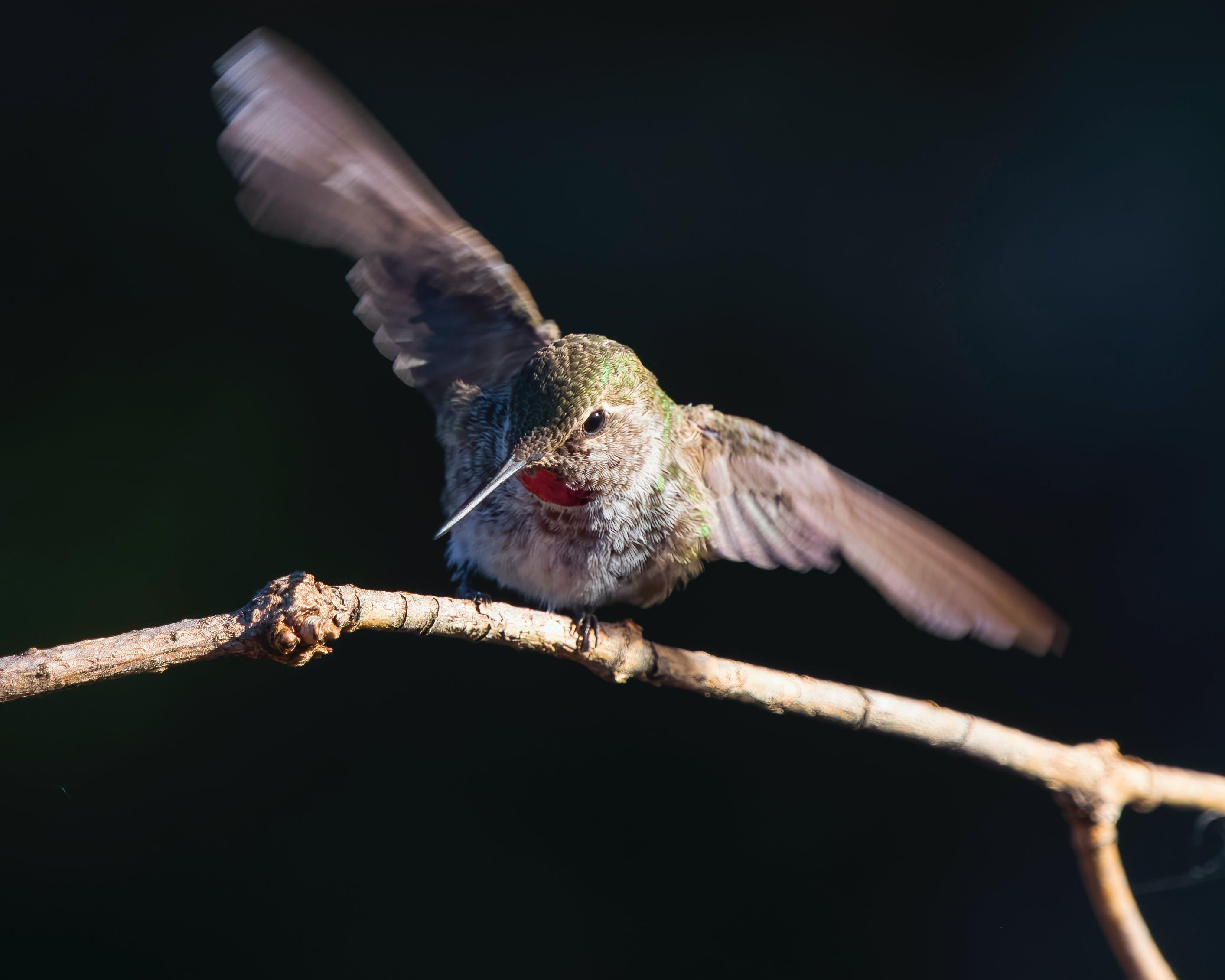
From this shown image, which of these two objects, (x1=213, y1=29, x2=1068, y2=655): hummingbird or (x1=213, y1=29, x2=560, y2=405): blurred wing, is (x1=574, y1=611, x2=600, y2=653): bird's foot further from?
(x1=213, y1=29, x2=560, y2=405): blurred wing

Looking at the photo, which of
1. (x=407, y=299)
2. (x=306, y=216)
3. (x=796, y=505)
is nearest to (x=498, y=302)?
(x=407, y=299)

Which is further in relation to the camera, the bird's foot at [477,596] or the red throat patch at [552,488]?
the bird's foot at [477,596]

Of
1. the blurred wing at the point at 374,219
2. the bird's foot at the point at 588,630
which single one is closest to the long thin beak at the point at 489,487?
the bird's foot at the point at 588,630

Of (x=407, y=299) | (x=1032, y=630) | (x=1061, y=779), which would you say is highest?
(x=407, y=299)

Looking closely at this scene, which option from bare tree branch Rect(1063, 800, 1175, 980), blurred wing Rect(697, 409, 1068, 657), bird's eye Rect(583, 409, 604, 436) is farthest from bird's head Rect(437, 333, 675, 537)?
bare tree branch Rect(1063, 800, 1175, 980)

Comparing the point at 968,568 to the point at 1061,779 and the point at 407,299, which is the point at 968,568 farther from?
the point at 407,299

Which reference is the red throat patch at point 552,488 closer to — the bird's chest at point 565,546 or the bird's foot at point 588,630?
the bird's chest at point 565,546
